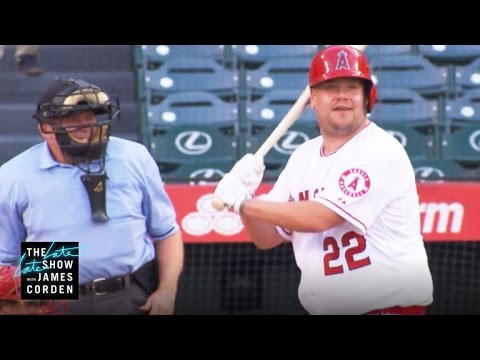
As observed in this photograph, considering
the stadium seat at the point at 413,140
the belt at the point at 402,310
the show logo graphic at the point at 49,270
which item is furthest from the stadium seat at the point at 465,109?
the show logo graphic at the point at 49,270

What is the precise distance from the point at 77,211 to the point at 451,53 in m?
1.70

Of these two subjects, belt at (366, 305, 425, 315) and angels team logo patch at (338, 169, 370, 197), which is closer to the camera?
angels team logo patch at (338, 169, 370, 197)

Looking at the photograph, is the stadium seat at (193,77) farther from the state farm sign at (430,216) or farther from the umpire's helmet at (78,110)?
the umpire's helmet at (78,110)

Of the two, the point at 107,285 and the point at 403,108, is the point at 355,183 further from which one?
the point at 403,108

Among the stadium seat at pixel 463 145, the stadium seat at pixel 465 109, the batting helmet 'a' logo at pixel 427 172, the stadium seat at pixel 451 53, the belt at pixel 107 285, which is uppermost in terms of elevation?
the stadium seat at pixel 451 53

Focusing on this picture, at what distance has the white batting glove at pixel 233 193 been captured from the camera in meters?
2.84

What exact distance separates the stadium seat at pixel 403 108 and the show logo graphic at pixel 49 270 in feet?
4.44

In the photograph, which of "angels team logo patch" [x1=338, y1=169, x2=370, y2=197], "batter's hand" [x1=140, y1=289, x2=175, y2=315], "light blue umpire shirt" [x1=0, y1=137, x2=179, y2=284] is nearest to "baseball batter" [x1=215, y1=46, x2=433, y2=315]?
"angels team logo patch" [x1=338, y1=169, x2=370, y2=197]

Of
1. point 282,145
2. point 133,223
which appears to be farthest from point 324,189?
point 282,145

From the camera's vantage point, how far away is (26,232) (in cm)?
322

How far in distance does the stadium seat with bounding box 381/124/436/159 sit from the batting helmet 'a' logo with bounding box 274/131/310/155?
1.09 ft

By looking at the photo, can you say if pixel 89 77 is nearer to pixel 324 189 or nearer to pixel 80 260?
pixel 80 260

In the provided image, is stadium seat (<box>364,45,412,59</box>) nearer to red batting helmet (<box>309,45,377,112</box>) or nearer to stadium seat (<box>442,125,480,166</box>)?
stadium seat (<box>442,125,480,166</box>)

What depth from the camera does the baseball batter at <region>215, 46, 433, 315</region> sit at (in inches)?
111
